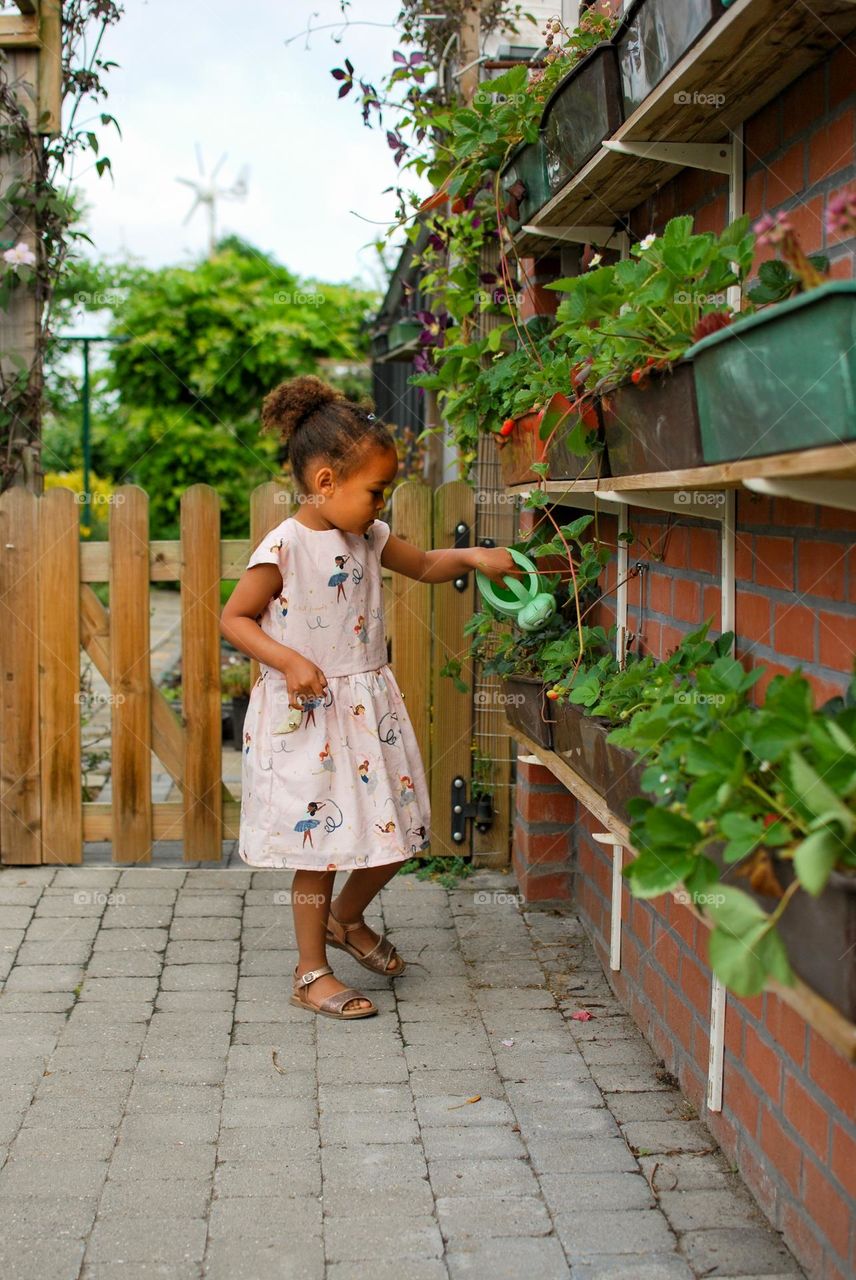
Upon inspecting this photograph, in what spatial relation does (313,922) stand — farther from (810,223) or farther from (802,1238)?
(810,223)

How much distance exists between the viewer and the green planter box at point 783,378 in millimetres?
1404

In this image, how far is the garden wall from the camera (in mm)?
1981

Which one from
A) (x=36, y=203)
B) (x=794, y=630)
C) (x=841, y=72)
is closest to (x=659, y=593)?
(x=794, y=630)

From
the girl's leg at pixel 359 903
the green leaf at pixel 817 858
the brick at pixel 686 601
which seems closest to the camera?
the green leaf at pixel 817 858

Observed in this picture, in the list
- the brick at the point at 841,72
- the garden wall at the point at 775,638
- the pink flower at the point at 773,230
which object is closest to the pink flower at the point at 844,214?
the pink flower at the point at 773,230

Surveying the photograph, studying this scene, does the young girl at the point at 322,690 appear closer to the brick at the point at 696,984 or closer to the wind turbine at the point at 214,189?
the brick at the point at 696,984

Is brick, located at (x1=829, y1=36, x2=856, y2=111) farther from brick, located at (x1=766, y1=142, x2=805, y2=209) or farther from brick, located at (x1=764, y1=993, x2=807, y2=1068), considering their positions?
brick, located at (x1=764, y1=993, x2=807, y2=1068)

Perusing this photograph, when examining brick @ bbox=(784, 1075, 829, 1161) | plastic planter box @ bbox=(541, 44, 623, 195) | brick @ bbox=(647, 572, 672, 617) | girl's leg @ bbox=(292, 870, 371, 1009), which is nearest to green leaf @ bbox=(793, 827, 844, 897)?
brick @ bbox=(784, 1075, 829, 1161)

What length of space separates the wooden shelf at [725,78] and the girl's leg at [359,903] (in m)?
1.87

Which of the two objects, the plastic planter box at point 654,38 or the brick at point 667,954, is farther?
the brick at point 667,954

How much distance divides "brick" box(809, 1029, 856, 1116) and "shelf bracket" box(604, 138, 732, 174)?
1632 mm

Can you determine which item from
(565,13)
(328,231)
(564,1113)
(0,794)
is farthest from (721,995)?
(328,231)

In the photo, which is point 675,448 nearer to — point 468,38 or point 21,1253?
point 21,1253

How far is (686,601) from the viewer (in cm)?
281
